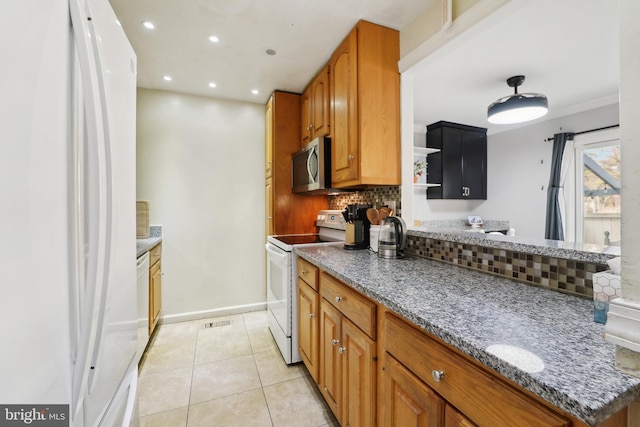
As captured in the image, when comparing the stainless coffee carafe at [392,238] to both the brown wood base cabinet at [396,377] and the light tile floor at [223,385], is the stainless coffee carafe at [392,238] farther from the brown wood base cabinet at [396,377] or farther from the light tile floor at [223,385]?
the light tile floor at [223,385]

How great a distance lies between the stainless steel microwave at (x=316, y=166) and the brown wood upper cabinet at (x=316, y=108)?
0.14 metres

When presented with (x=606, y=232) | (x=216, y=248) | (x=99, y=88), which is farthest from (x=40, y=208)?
(x=606, y=232)

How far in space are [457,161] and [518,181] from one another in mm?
934

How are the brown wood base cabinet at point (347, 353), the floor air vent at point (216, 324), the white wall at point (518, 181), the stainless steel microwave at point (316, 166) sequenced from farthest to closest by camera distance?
the white wall at point (518, 181)
the floor air vent at point (216, 324)
the stainless steel microwave at point (316, 166)
the brown wood base cabinet at point (347, 353)

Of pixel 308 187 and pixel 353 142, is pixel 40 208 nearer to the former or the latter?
pixel 353 142

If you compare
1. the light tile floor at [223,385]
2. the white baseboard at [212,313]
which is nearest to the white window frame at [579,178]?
the light tile floor at [223,385]

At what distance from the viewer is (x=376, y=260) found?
1.55 meters

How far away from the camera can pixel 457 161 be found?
12.7 ft

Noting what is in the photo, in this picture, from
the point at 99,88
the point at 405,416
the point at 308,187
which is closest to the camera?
the point at 99,88

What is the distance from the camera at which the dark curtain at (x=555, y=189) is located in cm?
333

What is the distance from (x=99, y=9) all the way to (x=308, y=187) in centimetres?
177

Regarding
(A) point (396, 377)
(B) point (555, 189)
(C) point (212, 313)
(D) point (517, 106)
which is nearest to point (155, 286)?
(C) point (212, 313)

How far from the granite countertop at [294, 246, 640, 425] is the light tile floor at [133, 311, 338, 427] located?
3.23 ft

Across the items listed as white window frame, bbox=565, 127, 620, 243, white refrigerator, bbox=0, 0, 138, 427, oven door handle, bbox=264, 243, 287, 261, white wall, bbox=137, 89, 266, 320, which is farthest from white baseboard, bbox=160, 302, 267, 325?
white window frame, bbox=565, 127, 620, 243
